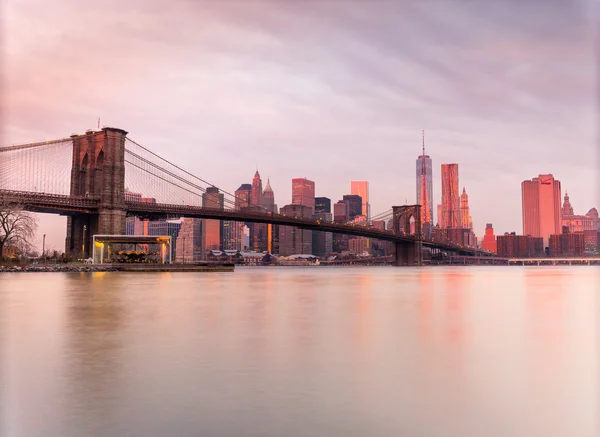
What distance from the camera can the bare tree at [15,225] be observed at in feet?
193

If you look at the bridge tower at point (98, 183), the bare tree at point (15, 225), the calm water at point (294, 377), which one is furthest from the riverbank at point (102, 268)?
the calm water at point (294, 377)

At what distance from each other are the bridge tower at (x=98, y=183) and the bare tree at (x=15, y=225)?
12257 millimetres

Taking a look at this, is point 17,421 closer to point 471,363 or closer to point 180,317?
point 471,363

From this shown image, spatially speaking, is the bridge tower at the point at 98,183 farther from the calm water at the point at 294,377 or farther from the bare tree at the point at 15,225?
the calm water at the point at 294,377

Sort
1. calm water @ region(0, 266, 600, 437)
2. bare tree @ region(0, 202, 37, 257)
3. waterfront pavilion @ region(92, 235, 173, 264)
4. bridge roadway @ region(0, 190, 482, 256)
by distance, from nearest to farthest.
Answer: calm water @ region(0, 266, 600, 437) → bare tree @ region(0, 202, 37, 257) → bridge roadway @ region(0, 190, 482, 256) → waterfront pavilion @ region(92, 235, 173, 264)

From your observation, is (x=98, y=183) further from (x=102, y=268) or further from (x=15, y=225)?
(x=15, y=225)

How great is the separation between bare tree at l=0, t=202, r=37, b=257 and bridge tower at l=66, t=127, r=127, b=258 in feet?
40.2

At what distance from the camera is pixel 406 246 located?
13875 centimetres

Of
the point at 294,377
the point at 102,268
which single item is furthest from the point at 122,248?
the point at 294,377

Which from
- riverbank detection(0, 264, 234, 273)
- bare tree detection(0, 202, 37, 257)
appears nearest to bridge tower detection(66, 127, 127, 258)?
riverbank detection(0, 264, 234, 273)

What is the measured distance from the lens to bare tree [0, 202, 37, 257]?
58812 millimetres

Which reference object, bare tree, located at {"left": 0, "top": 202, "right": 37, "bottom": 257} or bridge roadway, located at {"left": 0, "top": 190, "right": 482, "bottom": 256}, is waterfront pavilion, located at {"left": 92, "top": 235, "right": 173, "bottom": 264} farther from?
bare tree, located at {"left": 0, "top": 202, "right": 37, "bottom": 257}

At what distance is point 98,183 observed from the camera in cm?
8006

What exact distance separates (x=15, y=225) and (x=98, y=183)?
20.6 m
